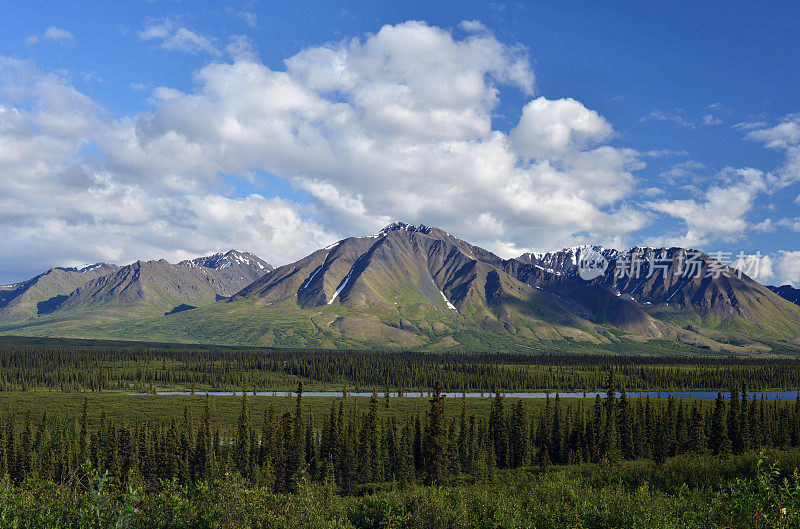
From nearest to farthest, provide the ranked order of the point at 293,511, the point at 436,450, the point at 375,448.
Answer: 1. the point at 293,511
2. the point at 436,450
3. the point at 375,448

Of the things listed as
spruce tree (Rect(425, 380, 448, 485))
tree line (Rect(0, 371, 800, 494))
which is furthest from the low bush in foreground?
tree line (Rect(0, 371, 800, 494))

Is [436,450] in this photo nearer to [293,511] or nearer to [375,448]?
[375,448]

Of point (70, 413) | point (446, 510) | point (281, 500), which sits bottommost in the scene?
point (70, 413)

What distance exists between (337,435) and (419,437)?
19.3 m

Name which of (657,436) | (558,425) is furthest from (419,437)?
(657,436)

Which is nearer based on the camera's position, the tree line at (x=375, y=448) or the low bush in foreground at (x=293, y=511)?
the low bush in foreground at (x=293, y=511)

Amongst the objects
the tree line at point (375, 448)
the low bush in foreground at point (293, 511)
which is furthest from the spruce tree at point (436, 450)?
the low bush in foreground at point (293, 511)

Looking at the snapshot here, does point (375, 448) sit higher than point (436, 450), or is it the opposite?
point (436, 450)

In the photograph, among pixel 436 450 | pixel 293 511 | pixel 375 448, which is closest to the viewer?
pixel 293 511

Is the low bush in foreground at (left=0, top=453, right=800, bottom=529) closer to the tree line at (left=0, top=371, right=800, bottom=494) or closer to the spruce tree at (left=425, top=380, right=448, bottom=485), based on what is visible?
the spruce tree at (left=425, top=380, right=448, bottom=485)

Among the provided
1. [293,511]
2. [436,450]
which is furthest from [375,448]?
[293,511]

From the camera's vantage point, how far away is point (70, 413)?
635 feet

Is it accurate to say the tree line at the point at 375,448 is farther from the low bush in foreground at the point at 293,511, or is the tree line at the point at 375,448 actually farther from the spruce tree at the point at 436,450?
the low bush in foreground at the point at 293,511

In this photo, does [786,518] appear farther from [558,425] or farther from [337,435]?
[558,425]
